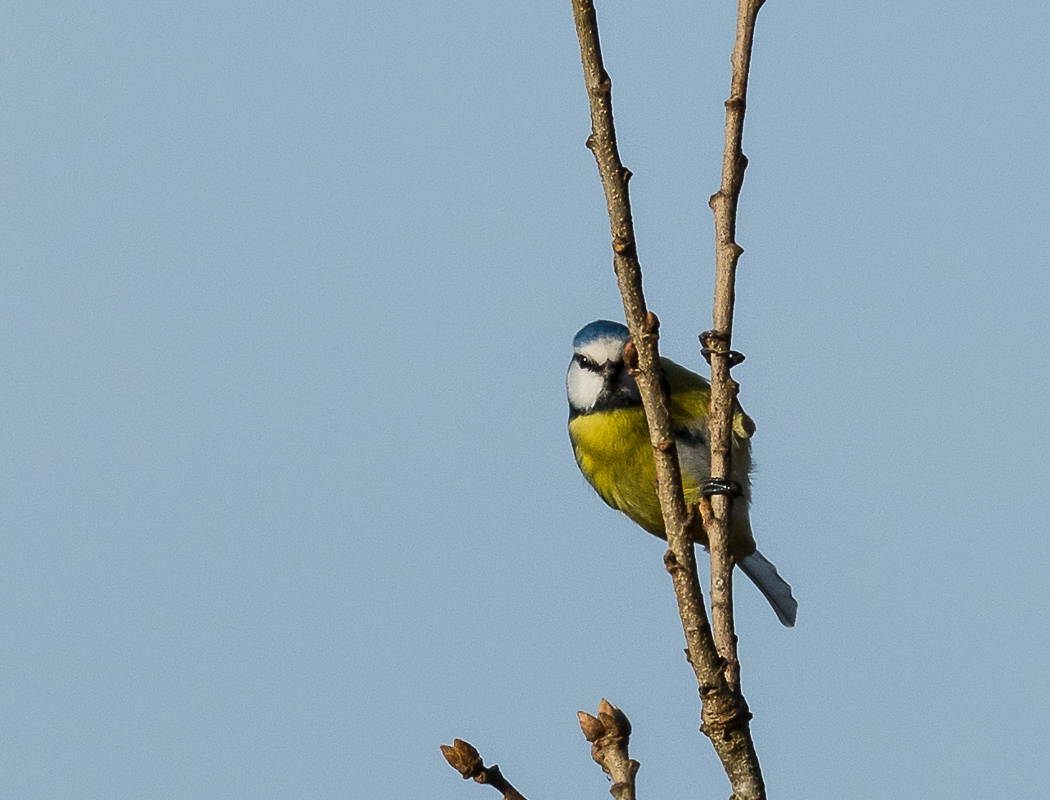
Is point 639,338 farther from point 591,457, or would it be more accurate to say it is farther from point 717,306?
point 591,457

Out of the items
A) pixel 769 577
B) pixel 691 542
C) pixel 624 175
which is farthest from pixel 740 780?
pixel 769 577

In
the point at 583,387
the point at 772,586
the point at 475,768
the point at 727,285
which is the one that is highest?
the point at 583,387

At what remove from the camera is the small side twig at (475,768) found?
7.14 ft

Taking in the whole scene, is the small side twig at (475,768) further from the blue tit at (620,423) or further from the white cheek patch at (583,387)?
the white cheek patch at (583,387)

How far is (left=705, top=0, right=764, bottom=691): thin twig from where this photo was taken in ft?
7.74

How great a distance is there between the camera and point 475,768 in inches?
85.9

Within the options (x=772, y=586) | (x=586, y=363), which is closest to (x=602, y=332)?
(x=586, y=363)

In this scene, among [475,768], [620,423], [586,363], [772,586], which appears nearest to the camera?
[475,768]

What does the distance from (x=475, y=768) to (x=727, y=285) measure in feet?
3.16

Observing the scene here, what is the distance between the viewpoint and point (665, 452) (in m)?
2.35

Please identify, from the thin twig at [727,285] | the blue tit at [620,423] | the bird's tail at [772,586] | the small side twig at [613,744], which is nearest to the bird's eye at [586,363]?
the blue tit at [620,423]

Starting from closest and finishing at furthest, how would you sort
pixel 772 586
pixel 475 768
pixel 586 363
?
1. pixel 475 768
2. pixel 586 363
3. pixel 772 586

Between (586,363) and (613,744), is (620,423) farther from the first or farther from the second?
(613,744)

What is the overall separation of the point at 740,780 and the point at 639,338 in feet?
2.66
